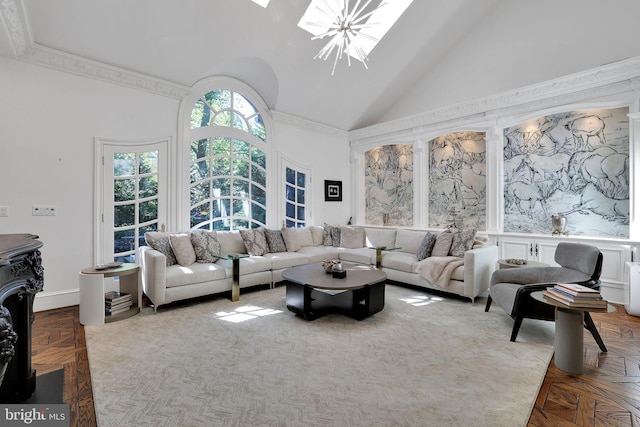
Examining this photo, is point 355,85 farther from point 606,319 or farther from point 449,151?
point 606,319

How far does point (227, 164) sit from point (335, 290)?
3.03 metres

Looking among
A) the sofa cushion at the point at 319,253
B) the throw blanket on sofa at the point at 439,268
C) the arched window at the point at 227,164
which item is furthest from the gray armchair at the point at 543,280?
the arched window at the point at 227,164

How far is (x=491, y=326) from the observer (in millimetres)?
3174

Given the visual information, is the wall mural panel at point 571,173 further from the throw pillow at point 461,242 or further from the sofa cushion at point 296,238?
the sofa cushion at point 296,238

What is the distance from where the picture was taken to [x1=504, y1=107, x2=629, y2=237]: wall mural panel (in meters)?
4.08

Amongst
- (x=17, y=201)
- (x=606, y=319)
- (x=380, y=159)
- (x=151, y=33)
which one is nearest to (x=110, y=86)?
(x=151, y=33)

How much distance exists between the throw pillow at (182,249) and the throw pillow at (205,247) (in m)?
0.08

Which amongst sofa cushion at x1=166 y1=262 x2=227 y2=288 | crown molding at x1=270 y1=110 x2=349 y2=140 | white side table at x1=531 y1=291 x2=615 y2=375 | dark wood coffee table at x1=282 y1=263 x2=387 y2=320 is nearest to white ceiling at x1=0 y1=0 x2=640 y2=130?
crown molding at x1=270 y1=110 x2=349 y2=140

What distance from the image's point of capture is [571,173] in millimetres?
4434

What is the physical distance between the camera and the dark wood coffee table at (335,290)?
3.30 metres

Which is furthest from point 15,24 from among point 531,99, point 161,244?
point 531,99

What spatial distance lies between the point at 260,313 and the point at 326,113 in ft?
14.5

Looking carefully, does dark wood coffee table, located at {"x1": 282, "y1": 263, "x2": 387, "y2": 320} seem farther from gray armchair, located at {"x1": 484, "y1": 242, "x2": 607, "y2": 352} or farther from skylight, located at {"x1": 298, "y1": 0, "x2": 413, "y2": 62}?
skylight, located at {"x1": 298, "y1": 0, "x2": 413, "y2": 62}

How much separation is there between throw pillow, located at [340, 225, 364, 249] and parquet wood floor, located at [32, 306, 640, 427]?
3454 mm
